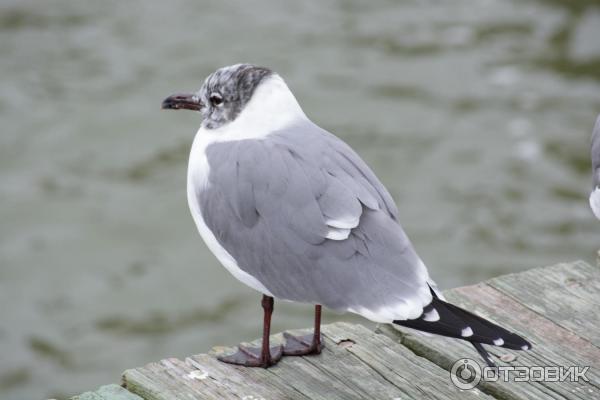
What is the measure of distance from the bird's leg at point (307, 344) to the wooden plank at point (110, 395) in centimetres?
46

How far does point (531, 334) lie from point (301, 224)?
0.81 m

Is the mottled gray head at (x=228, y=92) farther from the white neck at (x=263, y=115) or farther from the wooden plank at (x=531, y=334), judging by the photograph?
the wooden plank at (x=531, y=334)

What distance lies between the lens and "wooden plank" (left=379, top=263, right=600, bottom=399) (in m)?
2.95

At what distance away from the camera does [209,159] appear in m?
3.05

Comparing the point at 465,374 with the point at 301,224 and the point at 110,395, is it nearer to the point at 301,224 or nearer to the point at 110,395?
the point at 301,224

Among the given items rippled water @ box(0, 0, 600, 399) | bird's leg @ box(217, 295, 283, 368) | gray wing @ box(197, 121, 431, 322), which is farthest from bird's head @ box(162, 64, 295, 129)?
rippled water @ box(0, 0, 600, 399)

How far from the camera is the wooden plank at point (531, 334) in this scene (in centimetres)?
295

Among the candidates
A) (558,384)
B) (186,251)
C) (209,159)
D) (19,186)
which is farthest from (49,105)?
(558,384)

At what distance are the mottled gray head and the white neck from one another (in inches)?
0.7

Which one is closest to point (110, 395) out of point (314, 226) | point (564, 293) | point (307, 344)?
point (307, 344)

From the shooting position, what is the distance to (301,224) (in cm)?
284

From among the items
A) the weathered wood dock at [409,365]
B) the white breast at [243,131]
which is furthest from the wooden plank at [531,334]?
the white breast at [243,131]

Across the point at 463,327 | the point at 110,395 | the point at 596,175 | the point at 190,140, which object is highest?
the point at 596,175

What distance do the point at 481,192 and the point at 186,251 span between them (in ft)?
6.22
